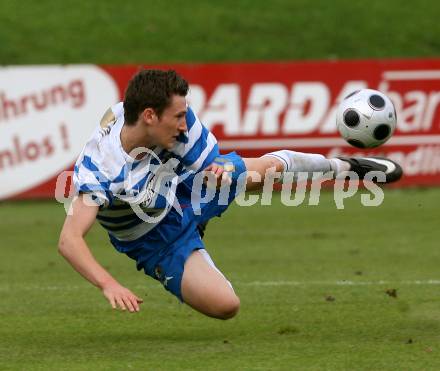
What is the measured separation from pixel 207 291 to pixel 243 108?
9.66 metres

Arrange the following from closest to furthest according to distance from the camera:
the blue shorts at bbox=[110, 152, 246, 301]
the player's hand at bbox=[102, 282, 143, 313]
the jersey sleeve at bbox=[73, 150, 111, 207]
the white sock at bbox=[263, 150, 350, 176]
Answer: the player's hand at bbox=[102, 282, 143, 313] → the jersey sleeve at bbox=[73, 150, 111, 207] → the blue shorts at bbox=[110, 152, 246, 301] → the white sock at bbox=[263, 150, 350, 176]

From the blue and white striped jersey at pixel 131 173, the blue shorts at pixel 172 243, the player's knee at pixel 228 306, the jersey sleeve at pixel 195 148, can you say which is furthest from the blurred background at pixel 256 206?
the jersey sleeve at pixel 195 148

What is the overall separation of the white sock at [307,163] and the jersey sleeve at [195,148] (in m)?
0.81

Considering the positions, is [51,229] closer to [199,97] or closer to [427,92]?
[199,97]

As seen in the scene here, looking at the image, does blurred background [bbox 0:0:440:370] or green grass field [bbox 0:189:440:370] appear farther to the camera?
blurred background [bbox 0:0:440:370]

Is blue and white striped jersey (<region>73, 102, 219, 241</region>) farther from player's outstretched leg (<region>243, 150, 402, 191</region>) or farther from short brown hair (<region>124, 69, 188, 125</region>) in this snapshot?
player's outstretched leg (<region>243, 150, 402, 191</region>)

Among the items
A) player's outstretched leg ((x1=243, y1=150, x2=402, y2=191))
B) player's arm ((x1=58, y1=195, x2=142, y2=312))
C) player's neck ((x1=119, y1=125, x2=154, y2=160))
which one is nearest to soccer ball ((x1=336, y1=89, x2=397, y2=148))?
player's outstretched leg ((x1=243, y1=150, x2=402, y2=191))

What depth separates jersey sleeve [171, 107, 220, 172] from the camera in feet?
22.9

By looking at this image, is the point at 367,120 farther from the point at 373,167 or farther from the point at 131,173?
the point at 131,173

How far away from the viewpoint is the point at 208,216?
7.57 metres

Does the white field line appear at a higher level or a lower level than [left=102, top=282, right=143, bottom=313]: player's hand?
lower

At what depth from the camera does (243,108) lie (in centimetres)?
1648

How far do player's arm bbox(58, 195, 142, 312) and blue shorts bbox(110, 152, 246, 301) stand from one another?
3.26 ft

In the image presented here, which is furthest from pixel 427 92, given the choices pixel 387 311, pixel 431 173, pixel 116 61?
pixel 387 311
